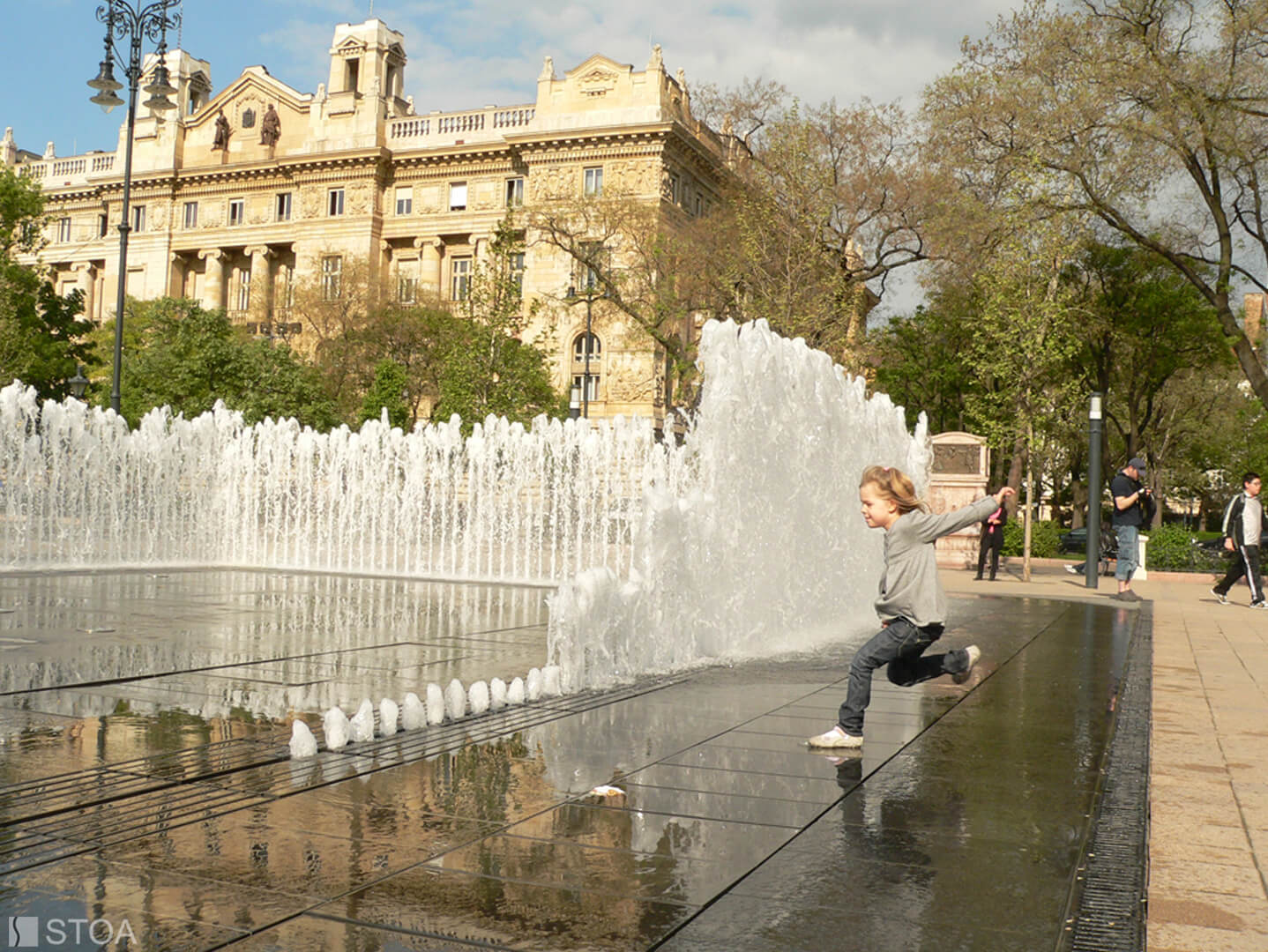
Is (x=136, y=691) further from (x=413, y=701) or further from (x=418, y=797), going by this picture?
(x=418, y=797)

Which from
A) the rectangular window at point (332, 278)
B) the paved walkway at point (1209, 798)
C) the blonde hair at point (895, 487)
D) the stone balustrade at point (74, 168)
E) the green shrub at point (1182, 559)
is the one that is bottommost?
the paved walkway at point (1209, 798)

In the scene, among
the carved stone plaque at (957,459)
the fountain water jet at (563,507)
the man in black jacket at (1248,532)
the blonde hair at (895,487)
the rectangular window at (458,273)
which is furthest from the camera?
the rectangular window at (458,273)

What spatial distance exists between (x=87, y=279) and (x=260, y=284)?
1695cm

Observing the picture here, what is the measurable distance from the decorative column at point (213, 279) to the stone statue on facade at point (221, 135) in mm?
5441

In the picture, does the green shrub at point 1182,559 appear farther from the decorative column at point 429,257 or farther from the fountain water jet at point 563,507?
the decorative column at point 429,257

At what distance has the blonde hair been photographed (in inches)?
227

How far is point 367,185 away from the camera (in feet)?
195

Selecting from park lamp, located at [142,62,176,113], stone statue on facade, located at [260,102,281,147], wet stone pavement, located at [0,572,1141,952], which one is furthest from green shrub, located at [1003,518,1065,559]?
stone statue on facade, located at [260,102,281,147]

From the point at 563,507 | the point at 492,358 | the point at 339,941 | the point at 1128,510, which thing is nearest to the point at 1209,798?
the point at 339,941

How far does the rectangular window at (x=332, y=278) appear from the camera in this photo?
167ft

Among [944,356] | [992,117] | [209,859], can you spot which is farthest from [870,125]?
[209,859]

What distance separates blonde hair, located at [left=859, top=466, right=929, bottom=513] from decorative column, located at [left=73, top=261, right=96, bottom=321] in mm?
72752

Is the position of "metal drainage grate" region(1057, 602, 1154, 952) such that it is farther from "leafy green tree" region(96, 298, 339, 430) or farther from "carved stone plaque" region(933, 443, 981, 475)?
"leafy green tree" region(96, 298, 339, 430)

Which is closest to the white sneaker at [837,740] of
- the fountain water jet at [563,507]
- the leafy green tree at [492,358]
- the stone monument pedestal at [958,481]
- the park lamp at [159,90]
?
the fountain water jet at [563,507]
